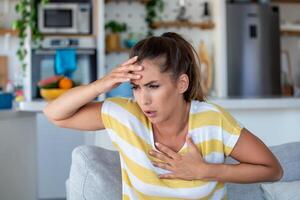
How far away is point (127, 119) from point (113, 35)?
367 centimetres

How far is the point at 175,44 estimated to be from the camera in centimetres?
121

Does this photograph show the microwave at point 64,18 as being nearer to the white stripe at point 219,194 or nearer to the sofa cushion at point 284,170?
the sofa cushion at point 284,170

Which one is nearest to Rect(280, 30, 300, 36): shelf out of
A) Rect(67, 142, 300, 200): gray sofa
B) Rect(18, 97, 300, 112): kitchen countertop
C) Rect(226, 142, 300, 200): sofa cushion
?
Rect(18, 97, 300, 112): kitchen countertop

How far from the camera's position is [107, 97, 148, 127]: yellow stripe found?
1.28 metres

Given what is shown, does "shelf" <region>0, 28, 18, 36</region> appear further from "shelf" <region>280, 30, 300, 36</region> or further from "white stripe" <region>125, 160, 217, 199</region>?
"white stripe" <region>125, 160, 217, 199</region>

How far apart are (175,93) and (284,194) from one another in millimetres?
663

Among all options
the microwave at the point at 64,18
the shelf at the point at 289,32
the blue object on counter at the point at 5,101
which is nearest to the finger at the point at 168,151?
the blue object on counter at the point at 5,101

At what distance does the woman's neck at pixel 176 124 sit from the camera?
1.25m

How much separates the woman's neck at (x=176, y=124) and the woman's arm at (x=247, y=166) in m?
0.14

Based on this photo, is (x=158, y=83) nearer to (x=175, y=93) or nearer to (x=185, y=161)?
(x=175, y=93)

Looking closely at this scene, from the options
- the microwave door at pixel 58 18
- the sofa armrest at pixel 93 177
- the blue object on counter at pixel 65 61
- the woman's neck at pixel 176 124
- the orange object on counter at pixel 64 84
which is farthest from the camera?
the microwave door at pixel 58 18

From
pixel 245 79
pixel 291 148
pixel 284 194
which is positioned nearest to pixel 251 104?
pixel 291 148

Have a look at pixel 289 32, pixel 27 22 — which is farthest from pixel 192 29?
pixel 27 22

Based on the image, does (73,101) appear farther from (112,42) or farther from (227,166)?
(112,42)
